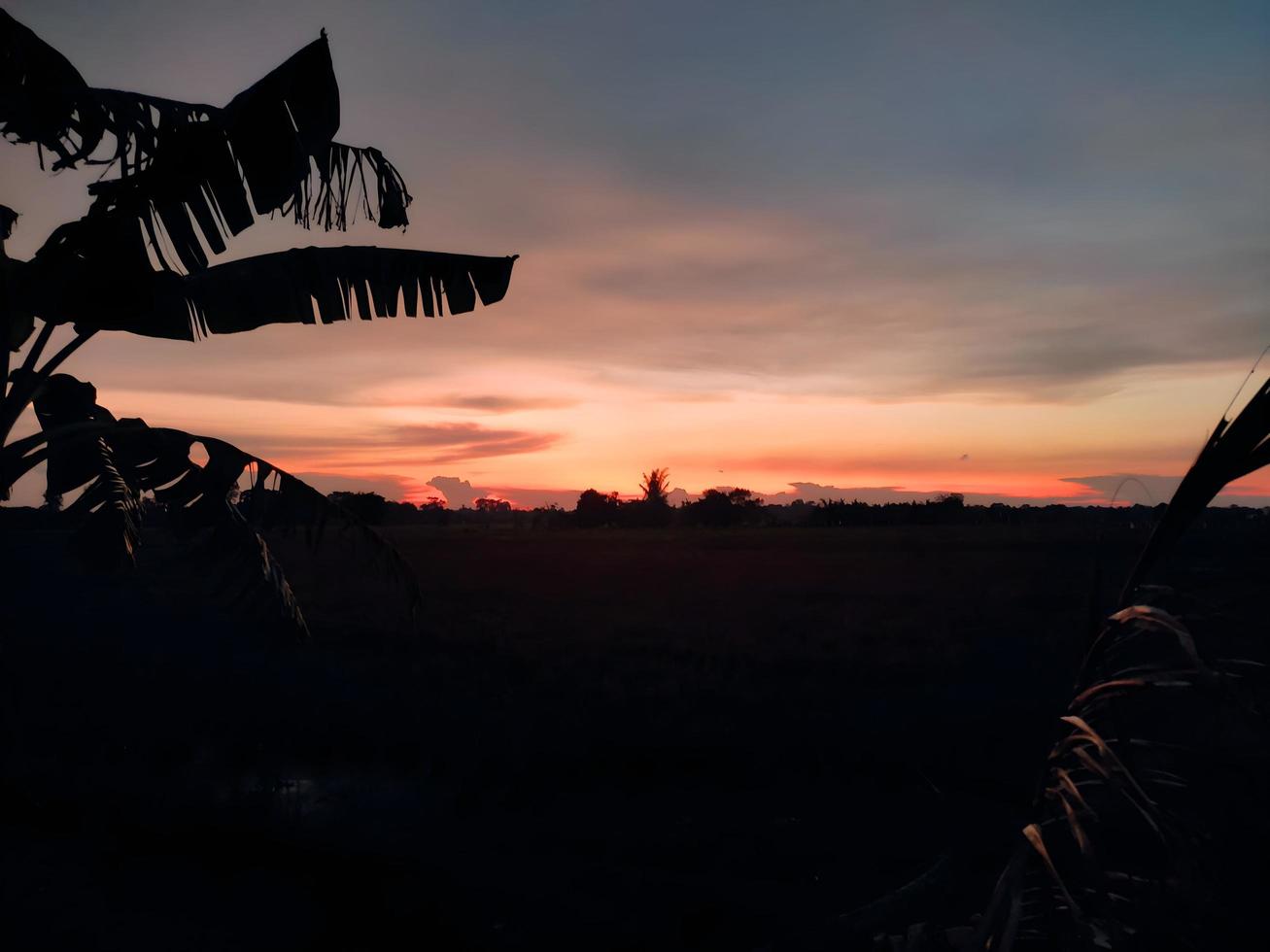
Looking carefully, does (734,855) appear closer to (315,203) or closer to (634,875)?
(634,875)

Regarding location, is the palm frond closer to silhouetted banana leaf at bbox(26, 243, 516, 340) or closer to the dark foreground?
the dark foreground

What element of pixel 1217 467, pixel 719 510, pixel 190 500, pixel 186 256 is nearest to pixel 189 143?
pixel 186 256

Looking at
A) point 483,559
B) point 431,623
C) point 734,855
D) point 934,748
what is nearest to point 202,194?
point 734,855

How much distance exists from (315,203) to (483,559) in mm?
25340

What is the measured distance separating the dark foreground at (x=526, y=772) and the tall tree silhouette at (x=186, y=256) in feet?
7.02

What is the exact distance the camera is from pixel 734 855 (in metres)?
6.23

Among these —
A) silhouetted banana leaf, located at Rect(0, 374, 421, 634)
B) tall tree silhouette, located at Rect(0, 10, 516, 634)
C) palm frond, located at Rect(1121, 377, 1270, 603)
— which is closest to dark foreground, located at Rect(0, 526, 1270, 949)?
palm frond, located at Rect(1121, 377, 1270, 603)

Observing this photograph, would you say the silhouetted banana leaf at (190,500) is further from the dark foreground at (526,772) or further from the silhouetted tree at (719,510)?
the silhouetted tree at (719,510)

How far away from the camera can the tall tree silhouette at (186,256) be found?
5023 millimetres

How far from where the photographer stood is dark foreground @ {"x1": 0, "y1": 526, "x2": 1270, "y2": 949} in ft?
17.1

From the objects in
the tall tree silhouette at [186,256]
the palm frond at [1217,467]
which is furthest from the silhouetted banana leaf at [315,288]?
the palm frond at [1217,467]

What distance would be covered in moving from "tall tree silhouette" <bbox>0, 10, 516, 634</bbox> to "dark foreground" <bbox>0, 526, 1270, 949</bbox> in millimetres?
A: 2138

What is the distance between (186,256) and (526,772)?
504 centimetres

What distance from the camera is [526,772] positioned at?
25.4 feet
